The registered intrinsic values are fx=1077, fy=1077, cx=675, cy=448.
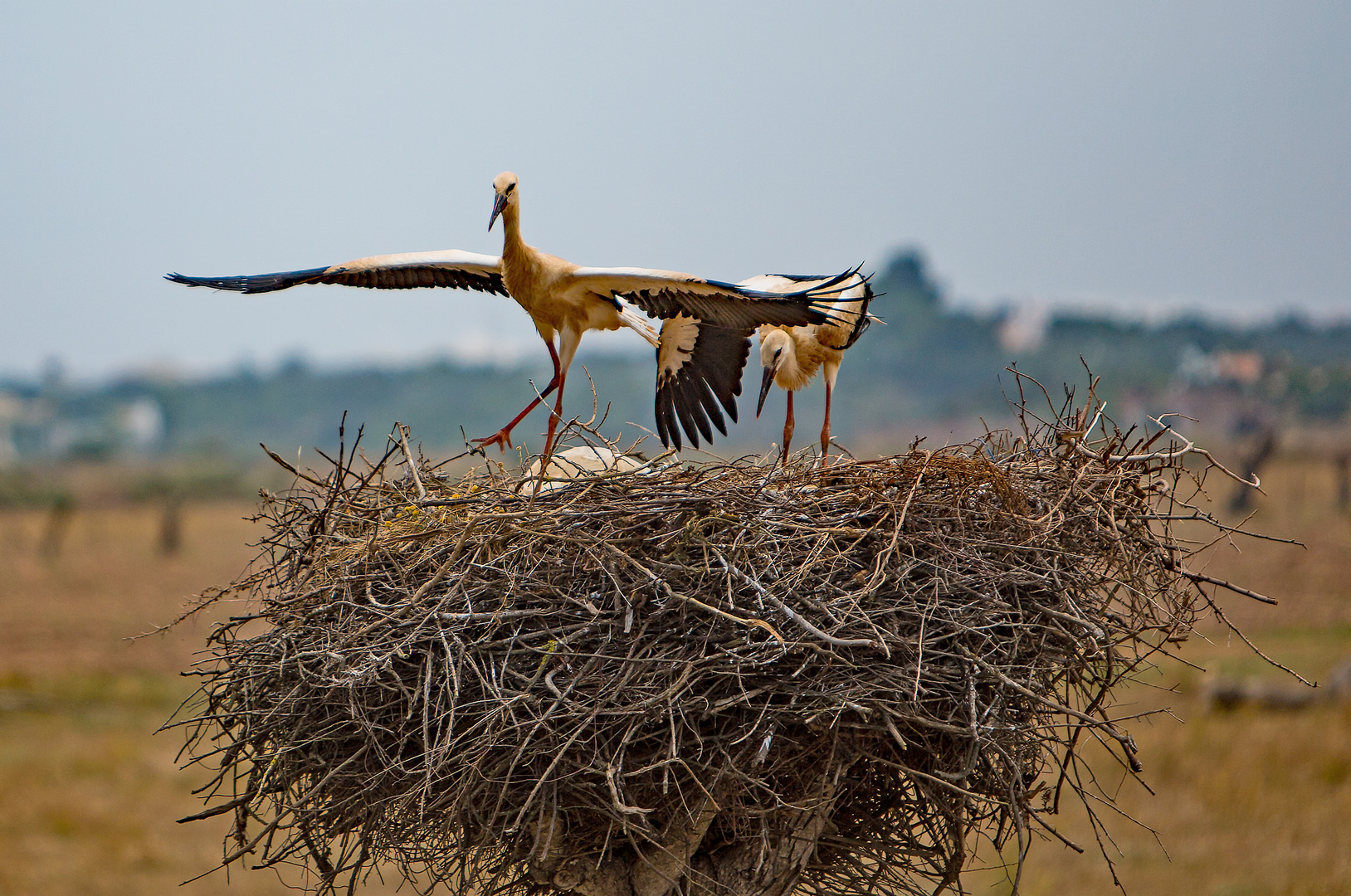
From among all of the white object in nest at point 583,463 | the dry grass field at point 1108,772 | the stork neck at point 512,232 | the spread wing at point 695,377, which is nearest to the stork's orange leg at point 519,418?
the white object in nest at point 583,463

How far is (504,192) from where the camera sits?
13.8 feet

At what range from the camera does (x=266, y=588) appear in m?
3.96

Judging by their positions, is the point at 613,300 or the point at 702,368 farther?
the point at 702,368

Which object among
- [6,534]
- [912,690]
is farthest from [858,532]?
[6,534]

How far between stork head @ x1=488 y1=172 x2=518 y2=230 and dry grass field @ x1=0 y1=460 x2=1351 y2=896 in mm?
5233

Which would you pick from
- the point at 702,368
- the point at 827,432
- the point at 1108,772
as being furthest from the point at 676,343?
the point at 1108,772

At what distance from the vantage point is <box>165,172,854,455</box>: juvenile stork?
385 cm

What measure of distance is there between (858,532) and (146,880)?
1400 cm

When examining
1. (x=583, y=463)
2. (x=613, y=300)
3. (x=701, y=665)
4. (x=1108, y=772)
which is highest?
(x=613, y=300)

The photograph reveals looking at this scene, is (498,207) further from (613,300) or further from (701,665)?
(701,665)

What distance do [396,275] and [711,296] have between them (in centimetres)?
147

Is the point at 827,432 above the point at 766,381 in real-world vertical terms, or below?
below

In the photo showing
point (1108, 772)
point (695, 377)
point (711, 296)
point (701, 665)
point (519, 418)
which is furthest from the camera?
point (1108, 772)

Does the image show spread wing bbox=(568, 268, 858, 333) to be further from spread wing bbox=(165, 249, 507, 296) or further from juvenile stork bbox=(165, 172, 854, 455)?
spread wing bbox=(165, 249, 507, 296)
